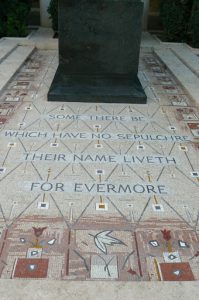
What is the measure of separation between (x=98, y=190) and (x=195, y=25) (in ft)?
16.6

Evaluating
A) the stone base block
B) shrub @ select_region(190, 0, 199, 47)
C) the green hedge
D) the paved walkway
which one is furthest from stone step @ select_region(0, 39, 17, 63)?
shrub @ select_region(190, 0, 199, 47)

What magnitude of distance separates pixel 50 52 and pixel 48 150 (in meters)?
3.67

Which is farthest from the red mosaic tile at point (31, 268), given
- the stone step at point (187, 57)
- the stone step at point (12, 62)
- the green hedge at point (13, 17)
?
the green hedge at point (13, 17)

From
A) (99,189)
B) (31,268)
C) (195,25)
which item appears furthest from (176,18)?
(31,268)

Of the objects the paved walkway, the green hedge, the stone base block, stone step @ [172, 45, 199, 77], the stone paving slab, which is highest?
the green hedge

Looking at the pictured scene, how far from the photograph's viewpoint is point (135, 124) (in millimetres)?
3779

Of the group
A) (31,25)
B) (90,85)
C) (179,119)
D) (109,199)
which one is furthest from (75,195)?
(31,25)

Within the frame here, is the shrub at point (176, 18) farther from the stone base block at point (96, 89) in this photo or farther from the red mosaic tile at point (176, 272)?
the red mosaic tile at point (176, 272)

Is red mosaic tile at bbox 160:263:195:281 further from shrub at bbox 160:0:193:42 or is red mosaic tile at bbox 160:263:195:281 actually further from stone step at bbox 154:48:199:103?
shrub at bbox 160:0:193:42

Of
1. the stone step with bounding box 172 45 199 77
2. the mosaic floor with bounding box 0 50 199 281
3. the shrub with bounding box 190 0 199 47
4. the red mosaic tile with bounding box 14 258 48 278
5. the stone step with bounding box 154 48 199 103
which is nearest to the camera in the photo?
the red mosaic tile with bounding box 14 258 48 278

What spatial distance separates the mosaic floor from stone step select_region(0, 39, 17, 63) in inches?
63.5

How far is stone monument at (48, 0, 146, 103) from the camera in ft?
14.0

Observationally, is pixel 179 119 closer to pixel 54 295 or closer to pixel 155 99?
pixel 155 99

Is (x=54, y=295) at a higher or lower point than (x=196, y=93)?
lower
